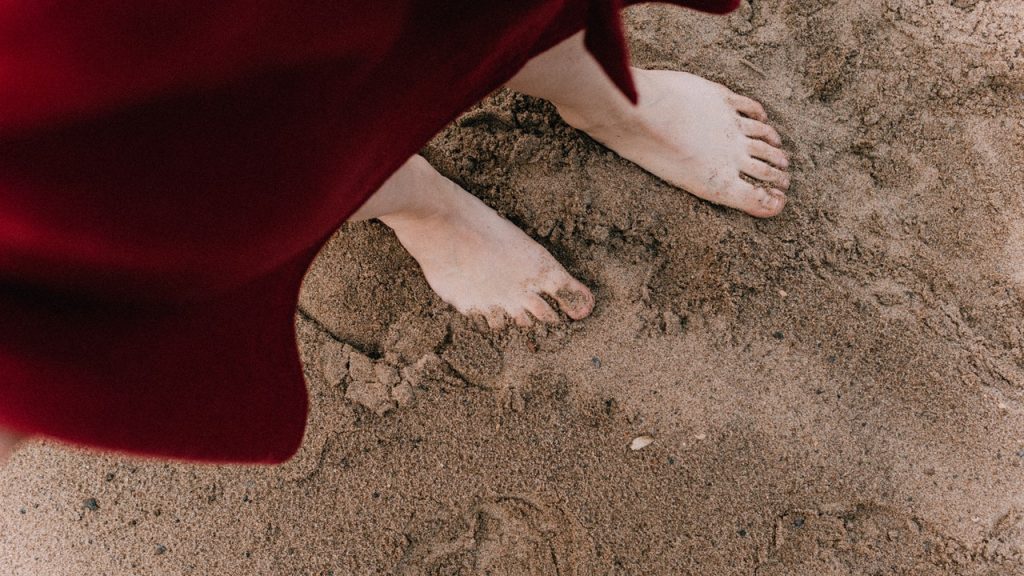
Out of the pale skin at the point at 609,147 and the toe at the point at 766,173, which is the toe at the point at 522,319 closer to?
the pale skin at the point at 609,147

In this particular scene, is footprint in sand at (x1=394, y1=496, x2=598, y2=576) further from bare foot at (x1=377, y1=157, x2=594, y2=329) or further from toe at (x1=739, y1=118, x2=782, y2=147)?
toe at (x1=739, y1=118, x2=782, y2=147)

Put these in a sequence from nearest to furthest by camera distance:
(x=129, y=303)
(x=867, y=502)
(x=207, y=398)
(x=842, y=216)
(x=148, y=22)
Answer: (x=148, y=22) → (x=129, y=303) → (x=207, y=398) → (x=867, y=502) → (x=842, y=216)

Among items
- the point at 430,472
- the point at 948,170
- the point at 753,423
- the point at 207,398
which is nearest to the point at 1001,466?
the point at 753,423

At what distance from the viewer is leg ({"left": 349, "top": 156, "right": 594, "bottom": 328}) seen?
1.31 metres

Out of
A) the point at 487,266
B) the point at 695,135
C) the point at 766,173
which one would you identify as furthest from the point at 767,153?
the point at 487,266

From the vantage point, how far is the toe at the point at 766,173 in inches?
53.6

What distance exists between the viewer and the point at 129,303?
0.59 m

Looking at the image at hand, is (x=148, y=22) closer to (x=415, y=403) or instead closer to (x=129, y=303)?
(x=129, y=303)

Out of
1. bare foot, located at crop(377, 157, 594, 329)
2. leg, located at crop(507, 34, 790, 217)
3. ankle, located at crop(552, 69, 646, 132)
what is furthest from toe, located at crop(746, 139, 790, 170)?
bare foot, located at crop(377, 157, 594, 329)

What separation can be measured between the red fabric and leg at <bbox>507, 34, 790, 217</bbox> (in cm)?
54

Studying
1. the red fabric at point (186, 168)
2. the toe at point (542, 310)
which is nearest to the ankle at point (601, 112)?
the toe at point (542, 310)

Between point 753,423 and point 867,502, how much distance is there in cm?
23

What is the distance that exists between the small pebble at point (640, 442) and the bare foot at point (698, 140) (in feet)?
1.58

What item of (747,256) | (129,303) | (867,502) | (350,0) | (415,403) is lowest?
(867,502)
